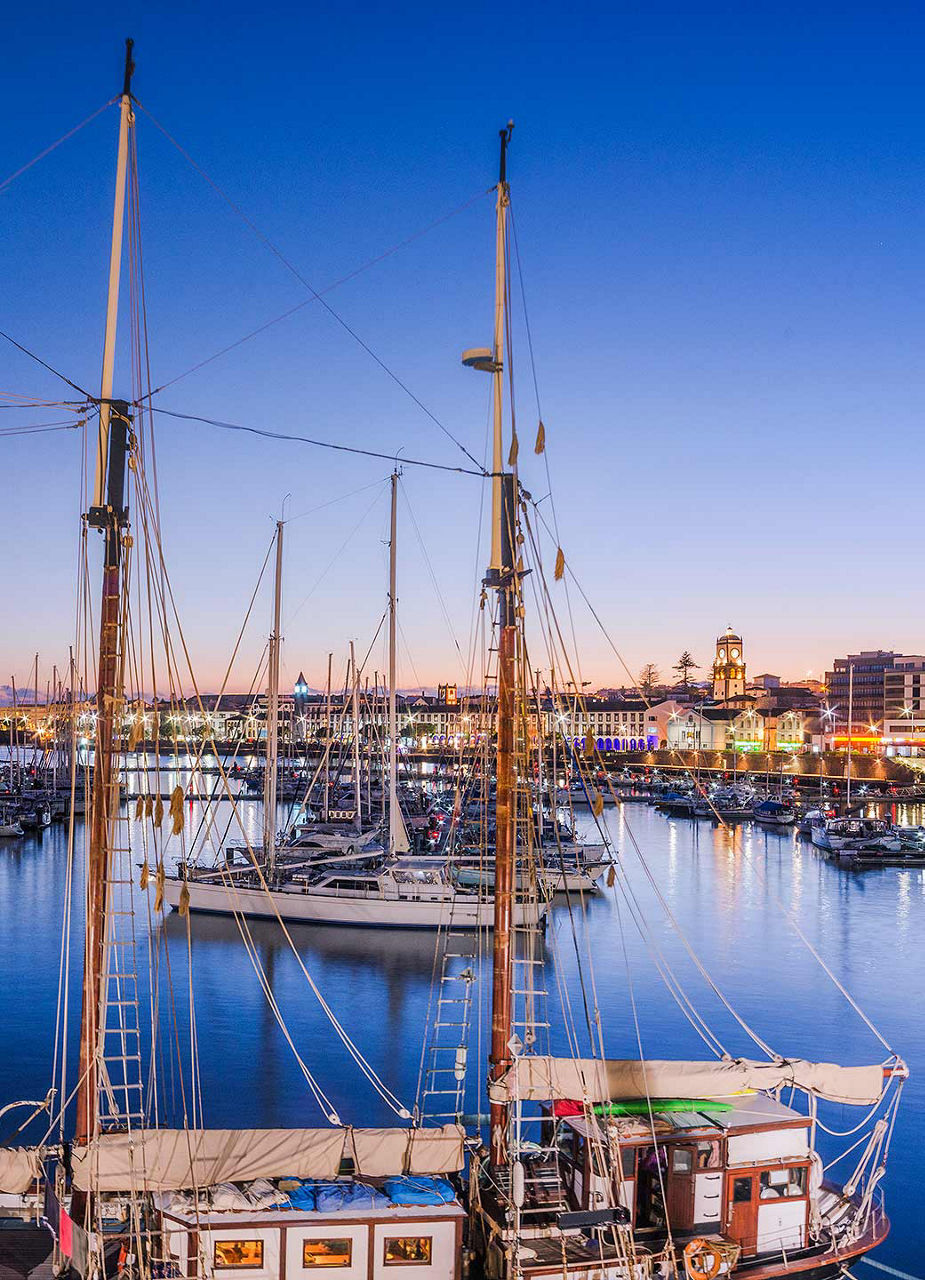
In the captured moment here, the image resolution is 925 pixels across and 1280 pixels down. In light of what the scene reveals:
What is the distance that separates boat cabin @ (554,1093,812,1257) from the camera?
1106 centimetres

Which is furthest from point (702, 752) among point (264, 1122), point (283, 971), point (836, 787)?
point (264, 1122)

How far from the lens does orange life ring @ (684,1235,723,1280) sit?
34.5 feet

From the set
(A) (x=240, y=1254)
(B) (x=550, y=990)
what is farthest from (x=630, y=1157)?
(B) (x=550, y=990)

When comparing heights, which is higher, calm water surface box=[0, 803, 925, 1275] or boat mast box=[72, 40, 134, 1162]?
boat mast box=[72, 40, 134, 1162]

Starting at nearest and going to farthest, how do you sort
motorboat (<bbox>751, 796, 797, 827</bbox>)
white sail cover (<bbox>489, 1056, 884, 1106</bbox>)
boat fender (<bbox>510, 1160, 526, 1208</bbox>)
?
boat fender (<bbox>510, 1160, 526, 1208</bbox>), white sail cover (<bbox>489, 1056, 884, 1106</bbox>), motorboat (<bbox>751, 796, 797, 827</bbox>)

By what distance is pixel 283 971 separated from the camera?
3059cm

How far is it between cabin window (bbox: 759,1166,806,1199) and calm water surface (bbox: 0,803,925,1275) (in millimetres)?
3779

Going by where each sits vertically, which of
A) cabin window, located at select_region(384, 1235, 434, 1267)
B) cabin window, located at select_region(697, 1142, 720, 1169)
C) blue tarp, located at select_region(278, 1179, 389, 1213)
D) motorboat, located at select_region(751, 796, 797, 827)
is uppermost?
blue tarp, located at select_region(278, 1179, 389, 1213)

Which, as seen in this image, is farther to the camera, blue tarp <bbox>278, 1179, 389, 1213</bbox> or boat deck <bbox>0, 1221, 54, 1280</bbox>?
boat deck <bbox>0, 1221, 54, 1280</bbox>

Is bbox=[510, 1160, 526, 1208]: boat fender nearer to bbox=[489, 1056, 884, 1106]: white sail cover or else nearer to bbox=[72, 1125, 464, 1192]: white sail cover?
bbox=[72, 1125, 464, 1192]: white sail cover

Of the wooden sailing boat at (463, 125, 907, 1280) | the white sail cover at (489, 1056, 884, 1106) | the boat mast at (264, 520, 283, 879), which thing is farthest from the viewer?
the boat mast at (264, 520, 283, 879)

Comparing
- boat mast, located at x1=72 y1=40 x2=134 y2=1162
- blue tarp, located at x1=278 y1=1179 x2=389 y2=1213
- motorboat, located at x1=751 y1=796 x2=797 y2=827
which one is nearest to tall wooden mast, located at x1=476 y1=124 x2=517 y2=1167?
blue tarp, located at x1=278 y1=1179 x2=389 y2=1213

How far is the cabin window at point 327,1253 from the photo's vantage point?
9523 millimetres

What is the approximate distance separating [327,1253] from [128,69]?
10.8m
